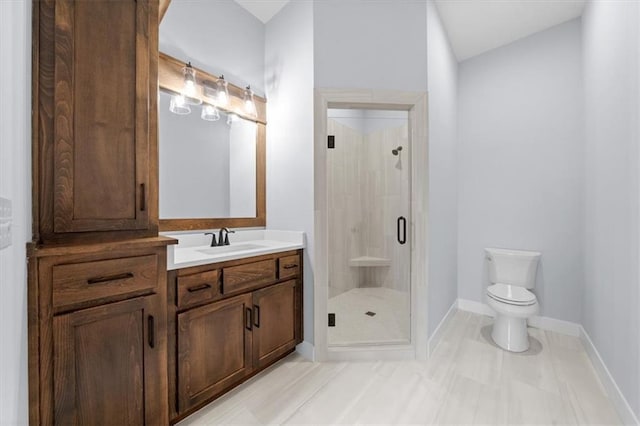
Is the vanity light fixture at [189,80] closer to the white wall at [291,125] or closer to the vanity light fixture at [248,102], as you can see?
the vanity light fixture at [248,102]

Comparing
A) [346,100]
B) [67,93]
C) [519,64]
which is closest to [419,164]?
[346,100]

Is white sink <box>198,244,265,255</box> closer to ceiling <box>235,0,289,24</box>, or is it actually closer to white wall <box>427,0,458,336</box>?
white wall <box>427,0,458,336</box>

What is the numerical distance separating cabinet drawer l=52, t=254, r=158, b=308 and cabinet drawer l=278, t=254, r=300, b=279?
0.86 meters

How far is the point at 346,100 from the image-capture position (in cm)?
201

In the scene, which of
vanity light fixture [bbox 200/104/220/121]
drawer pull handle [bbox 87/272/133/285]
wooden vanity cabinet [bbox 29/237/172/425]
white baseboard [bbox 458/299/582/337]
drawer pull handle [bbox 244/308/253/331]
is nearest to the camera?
wooden vanity cabinet [bbox 29/237/172/425]

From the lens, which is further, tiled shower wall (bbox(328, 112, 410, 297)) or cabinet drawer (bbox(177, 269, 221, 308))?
tiled shower wall (bbox(328, 112, 410, 297))

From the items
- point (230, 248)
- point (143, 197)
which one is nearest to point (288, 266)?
point (230, 248)

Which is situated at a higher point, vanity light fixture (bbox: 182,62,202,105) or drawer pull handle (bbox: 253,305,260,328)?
vanity light fixture (bbox: 182,62,202,105)

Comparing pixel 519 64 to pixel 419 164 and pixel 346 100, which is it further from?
pixel 346 100

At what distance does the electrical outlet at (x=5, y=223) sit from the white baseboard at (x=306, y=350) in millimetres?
1820

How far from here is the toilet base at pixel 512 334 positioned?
2.20 m

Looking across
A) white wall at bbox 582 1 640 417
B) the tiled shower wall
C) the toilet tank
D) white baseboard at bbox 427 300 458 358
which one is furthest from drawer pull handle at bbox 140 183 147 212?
the toilet tank

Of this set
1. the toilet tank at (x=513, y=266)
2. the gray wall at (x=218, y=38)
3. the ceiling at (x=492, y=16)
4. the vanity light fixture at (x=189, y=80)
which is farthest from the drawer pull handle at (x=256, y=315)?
the ceiling at (x=492, y=16)

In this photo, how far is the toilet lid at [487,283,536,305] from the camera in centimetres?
213
